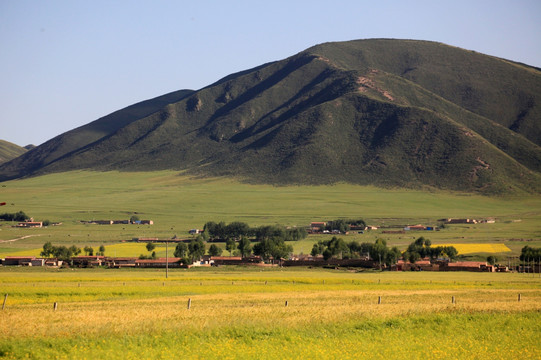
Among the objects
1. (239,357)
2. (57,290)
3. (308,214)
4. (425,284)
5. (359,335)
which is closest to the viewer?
(239,357)

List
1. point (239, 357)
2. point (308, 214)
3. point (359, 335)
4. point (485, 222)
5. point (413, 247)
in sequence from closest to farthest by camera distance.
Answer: point (239, 357) < point (359, 335) < point (413, 247) < point (485, 222) < point (308, 214)

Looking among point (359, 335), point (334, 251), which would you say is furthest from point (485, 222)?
point (359, 335)

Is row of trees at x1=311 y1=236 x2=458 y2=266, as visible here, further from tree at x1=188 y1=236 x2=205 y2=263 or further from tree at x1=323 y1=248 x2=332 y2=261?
tree at x1=188 y1=236 x2=205 y2=263

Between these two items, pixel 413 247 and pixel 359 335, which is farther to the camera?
pixel 413 247

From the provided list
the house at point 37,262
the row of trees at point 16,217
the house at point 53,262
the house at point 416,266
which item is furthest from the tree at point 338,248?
the row of trees at point 16,217

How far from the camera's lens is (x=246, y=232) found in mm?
152125

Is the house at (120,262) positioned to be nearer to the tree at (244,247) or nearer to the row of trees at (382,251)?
the tree at (244,247)

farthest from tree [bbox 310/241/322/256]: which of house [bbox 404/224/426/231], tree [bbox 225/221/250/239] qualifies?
house [bbox 404/224/426/231]

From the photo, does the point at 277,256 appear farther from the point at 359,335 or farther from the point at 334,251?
the point at 359,335

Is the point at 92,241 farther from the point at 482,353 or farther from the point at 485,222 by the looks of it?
the point at 482,353

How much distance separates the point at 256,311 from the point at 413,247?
280 ft

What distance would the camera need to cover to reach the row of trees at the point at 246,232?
14712 centimetres

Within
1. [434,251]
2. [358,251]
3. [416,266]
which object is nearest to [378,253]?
[416,266]

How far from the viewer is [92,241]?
473 feet
